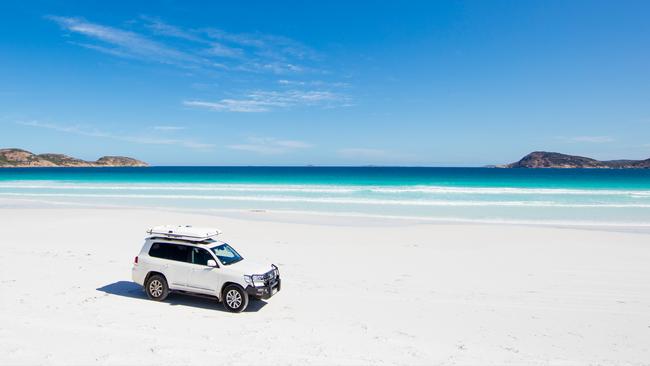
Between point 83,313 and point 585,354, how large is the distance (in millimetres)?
10854

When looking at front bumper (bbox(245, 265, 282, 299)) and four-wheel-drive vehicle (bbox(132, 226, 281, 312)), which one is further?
four-wheel-drive vehicle (bbox(132, 226, 281, 312))

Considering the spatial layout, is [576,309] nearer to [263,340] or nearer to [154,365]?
[263,340]

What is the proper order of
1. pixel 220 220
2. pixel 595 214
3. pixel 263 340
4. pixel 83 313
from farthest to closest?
pixel 595 214 < pixel 220 220 < pixel 83 313 < pixel 263 340

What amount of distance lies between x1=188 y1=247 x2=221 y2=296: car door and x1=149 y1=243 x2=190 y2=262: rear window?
22cm

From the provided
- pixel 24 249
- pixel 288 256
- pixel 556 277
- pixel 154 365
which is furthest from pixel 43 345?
pixel 556 277

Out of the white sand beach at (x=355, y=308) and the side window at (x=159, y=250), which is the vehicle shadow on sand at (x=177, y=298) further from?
the side window at (x=159, y=250)

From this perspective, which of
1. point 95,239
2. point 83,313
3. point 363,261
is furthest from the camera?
point 95,239

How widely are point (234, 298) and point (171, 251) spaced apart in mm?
2237

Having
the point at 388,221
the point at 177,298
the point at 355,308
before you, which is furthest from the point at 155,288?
the point at 388,221

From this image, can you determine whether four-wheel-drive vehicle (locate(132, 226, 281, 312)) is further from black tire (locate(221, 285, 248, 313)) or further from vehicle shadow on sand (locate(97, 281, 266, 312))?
vehicle shadow on sand (locate(97, 281, 266, 312))

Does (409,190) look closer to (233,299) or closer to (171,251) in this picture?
(171,251)

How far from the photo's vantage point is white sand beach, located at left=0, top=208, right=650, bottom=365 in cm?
720

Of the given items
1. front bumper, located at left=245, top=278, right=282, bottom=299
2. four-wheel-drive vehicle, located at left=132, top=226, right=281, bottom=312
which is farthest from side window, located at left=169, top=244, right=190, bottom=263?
front bumper, located at left=245, top=278, right=282, bottom=299

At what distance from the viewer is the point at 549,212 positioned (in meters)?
31.4
